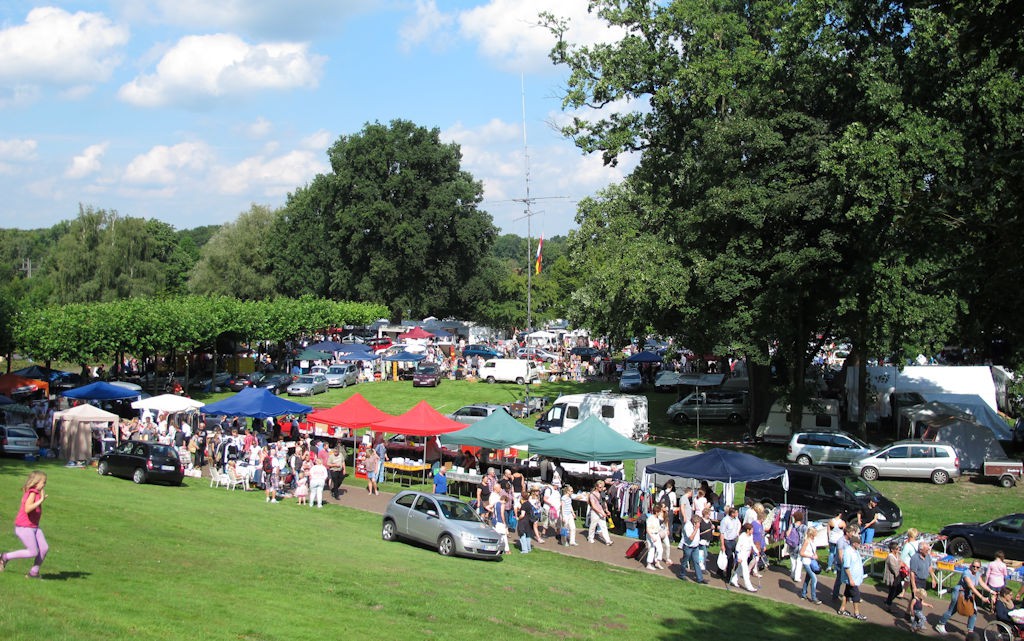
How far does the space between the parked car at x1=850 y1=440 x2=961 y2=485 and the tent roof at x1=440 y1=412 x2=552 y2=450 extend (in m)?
11.0

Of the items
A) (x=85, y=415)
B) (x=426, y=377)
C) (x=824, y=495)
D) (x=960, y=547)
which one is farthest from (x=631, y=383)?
(x=960, y=547)

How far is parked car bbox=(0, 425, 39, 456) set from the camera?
88.6 feet

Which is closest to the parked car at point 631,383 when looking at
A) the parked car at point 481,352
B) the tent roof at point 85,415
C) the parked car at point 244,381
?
the parked car at point 481,352

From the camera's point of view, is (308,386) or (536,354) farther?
(536,354)

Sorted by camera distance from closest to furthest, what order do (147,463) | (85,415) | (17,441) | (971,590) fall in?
A: (971,590) < (147,463) < (17,441) < (85,415)

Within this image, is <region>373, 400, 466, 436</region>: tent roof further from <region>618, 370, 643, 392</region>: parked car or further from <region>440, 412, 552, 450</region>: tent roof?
<region>618, 370, 643, 392</region>: parked car

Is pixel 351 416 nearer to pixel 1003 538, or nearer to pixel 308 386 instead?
pixel 1003 538

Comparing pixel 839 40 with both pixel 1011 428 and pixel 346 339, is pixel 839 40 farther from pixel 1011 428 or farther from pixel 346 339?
pixel 346 339

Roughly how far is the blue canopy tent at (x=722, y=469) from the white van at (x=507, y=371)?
1240 inches

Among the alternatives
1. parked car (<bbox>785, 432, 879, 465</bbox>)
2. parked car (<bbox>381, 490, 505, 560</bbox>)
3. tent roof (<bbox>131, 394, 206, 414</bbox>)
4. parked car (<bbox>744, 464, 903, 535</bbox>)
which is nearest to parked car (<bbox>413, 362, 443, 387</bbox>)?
tent roof (<bbox>131, 394, 206, 414</bbox>)

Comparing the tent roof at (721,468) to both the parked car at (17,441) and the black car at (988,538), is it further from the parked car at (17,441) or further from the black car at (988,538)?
the parked car at (17,441)

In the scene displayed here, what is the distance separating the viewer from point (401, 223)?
76875 mm

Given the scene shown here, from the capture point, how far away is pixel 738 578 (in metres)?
16.6

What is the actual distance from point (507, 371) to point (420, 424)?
26265 mm
